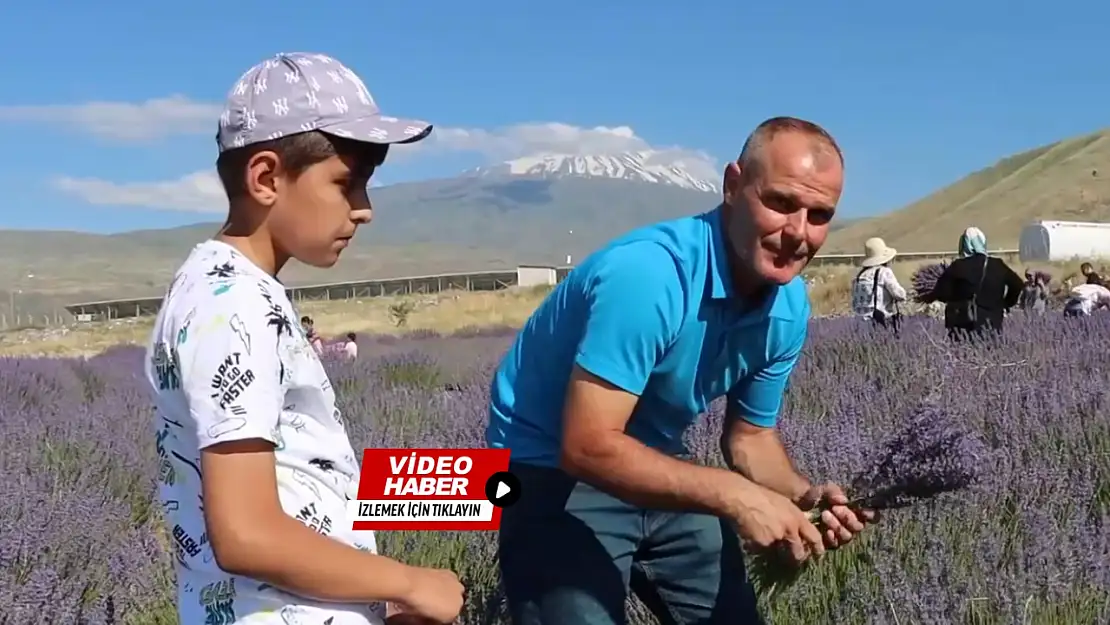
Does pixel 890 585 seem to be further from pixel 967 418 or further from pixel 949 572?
pixel 967 418

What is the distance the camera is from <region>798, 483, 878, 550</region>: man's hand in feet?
7.55

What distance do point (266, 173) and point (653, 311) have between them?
0.75 metres

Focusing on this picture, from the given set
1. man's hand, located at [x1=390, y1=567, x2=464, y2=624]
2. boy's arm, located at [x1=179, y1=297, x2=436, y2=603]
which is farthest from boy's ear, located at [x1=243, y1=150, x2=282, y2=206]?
man's hand, located at [x1=390, y1=567, x2=464, y2=624]

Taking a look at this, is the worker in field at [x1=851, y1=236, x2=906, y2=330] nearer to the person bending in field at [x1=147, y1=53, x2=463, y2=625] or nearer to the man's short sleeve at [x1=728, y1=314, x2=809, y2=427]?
the man's short sleeve at [x1=728, y1=314, x2=809, y2=427]

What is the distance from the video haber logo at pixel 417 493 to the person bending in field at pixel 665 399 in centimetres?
28

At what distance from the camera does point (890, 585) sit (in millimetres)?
3201

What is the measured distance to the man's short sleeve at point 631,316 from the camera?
213 centimetres

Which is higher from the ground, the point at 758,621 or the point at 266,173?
the point at 266,173

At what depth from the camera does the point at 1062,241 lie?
2322 inches

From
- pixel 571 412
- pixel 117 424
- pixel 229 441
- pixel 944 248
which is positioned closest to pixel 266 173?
pixel 229 441

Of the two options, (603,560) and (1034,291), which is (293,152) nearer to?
(603,560)

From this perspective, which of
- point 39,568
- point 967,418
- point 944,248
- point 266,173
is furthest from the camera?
point 944,248

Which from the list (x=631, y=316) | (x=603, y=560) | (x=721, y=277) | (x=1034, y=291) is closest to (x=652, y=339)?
(x=631, y=316)

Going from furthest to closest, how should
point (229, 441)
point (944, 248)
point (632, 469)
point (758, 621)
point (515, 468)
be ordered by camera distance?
point (944, 248) → point (758, 621) → point (515, 468) → point (632, 469) → point (229, 441)
